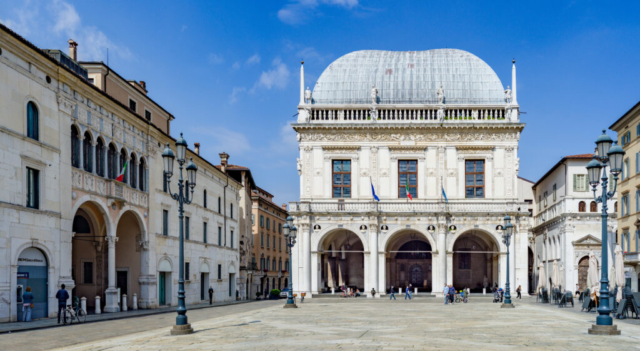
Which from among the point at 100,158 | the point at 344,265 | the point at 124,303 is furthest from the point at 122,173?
the point at 344,265

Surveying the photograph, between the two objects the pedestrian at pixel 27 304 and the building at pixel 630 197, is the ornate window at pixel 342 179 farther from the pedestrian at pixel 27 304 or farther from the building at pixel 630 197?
the pedestrian at pixel 27 304

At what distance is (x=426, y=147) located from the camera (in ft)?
195

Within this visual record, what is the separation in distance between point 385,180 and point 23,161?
3717 centimetres

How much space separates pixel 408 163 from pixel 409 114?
4.35m

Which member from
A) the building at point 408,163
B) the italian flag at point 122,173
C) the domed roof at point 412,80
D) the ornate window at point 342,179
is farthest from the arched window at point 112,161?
the domed roof at point 412,80

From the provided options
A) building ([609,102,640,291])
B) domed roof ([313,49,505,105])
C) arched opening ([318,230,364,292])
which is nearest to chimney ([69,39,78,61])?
domed roof ([313,49,505,105])

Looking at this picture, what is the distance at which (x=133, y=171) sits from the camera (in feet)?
129

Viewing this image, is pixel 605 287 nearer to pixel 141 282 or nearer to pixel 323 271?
pixel 141 282

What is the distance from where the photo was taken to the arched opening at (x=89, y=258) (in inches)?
1432

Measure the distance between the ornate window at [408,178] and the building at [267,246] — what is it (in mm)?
20914

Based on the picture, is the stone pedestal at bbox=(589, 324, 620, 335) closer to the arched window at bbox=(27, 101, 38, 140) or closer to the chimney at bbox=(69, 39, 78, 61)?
the arched window at bbox=(27, 101, 38, 140)

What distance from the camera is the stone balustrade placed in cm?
3186

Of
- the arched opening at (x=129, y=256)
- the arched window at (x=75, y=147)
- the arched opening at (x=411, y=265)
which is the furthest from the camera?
the arched opening at (x=411, y=265)

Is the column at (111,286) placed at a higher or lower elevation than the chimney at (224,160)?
lower
